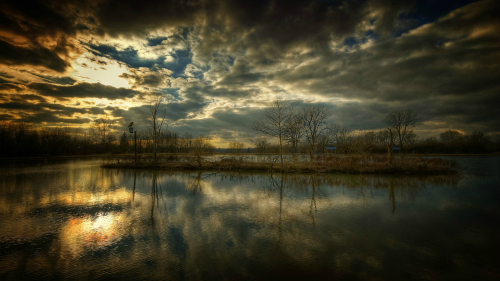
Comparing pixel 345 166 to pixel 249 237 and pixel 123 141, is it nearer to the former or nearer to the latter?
pixel 249 237

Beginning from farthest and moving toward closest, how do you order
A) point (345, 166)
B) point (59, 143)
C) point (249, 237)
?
point (59, 143), point (345, 166), point (249, 237)

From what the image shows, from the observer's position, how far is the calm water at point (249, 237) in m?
3.85

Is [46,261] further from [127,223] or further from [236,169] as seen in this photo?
[236,169]

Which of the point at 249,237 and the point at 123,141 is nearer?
the point at 249,237

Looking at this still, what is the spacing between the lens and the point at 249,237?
5352mm

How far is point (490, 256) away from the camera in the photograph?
4.42 m

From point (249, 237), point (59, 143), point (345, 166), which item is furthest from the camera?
point (59, 143)

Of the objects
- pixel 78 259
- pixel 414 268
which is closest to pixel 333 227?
pixel 414 268

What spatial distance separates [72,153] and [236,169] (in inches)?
2158

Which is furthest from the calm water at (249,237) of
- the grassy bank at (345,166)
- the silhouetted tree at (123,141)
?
the silhouetted tree at (123,141)

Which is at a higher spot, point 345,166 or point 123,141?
point 123,141

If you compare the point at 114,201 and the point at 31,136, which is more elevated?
the point at 31,136

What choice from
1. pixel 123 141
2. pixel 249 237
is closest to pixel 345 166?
pixel 249 237

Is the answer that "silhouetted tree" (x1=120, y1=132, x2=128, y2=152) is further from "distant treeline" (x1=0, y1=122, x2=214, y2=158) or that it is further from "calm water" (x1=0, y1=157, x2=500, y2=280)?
"calm water" (x1=0, y1=157, x2=500, y2=280)
